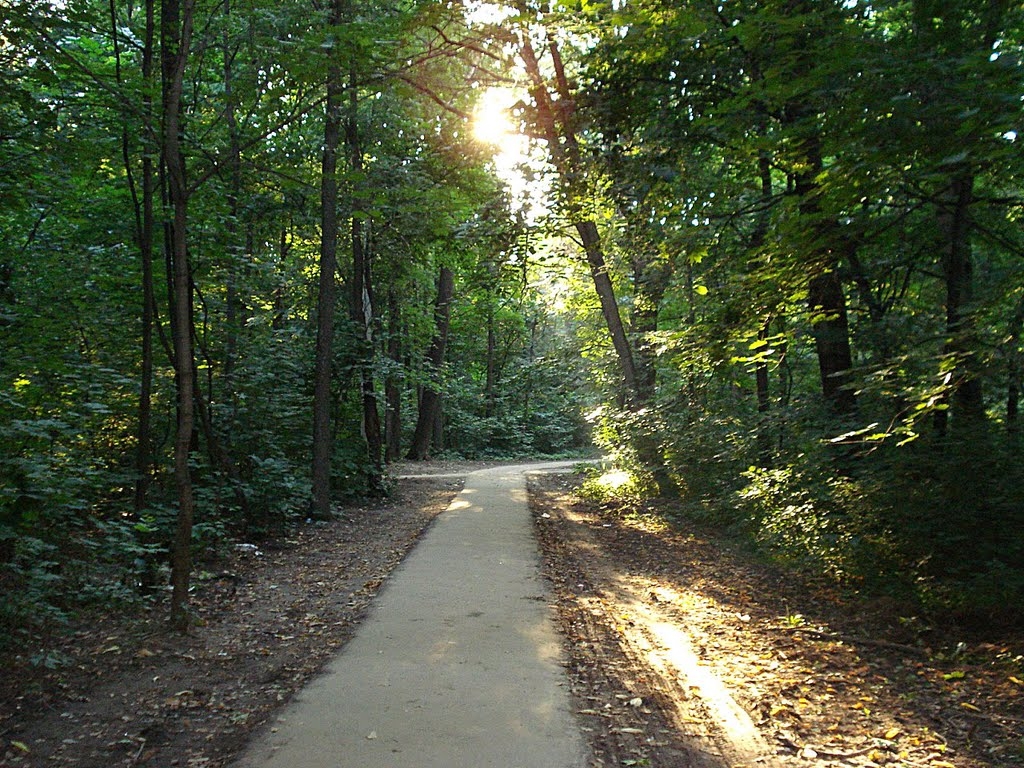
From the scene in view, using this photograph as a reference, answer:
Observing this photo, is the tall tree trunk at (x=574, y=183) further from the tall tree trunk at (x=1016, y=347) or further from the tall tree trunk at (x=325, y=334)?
the tall tree trunk at (x=1016, y=347)

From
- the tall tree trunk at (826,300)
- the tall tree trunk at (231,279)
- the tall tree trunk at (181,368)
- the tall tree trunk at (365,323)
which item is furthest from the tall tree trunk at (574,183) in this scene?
the tall tree trunk at (181,368)

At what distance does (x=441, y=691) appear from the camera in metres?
4.93

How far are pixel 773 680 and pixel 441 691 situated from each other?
92.5 inches

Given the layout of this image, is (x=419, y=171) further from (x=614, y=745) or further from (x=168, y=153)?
(x=614, y=745)

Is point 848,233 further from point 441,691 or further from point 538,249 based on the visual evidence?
point 538,249

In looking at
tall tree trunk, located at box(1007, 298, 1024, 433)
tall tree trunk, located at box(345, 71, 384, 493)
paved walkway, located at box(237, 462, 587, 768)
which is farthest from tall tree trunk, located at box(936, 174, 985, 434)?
tall tree trunk, located at box(345, 71, 384, 493)

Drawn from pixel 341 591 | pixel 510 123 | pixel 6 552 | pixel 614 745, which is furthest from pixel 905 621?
pixel 510 123

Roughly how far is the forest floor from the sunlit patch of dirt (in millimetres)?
16

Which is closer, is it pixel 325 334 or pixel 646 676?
pixel 646 676

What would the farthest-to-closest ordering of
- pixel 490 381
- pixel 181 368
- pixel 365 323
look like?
pixel 490 381 < pixel 365 323 < pixel 181 368

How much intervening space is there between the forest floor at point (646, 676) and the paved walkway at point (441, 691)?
8.0 inches

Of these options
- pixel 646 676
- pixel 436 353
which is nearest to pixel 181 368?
pixel 646 676

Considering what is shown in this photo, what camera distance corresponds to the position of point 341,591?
8.15 metres

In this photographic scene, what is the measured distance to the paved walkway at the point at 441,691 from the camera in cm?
399
